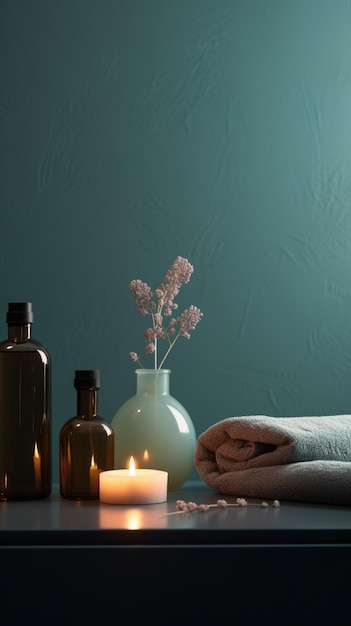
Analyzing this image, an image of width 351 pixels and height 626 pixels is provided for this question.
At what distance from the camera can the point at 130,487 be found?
105 cm

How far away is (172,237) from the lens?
1506mm

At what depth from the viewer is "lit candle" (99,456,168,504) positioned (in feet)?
3.46

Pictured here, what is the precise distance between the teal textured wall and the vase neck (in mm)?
215

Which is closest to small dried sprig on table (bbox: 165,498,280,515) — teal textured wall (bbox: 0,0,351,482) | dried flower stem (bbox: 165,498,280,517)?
dried flower stem (bbox: 165,498,280,517)

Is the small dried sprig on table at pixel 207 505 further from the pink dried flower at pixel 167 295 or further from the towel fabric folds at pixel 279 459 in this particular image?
the pink dried flower at pixel 167 295

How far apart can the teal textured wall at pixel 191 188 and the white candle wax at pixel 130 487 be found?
40 centimetres

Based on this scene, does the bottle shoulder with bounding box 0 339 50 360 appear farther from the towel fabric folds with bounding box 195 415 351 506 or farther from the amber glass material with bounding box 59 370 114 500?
the towel fabric folds with bounding box 195 415 351 506

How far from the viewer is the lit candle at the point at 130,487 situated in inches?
41.6

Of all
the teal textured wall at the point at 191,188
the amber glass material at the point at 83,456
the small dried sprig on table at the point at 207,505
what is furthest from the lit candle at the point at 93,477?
the teal textured wall at the point at 191,188

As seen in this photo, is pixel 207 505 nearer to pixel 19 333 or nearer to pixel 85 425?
pixel 85 425
